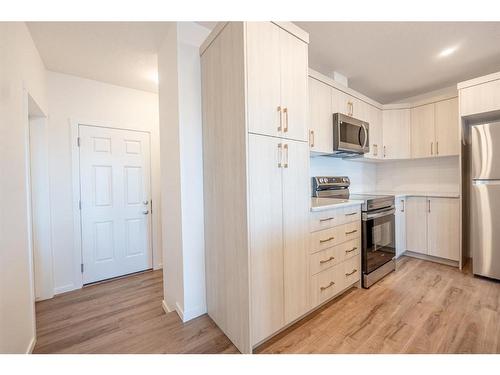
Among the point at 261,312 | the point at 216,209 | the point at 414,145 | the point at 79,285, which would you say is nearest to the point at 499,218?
the point at 414,145

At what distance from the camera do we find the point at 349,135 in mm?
2621

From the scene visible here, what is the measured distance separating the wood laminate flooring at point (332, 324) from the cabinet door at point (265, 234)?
0.24 metres

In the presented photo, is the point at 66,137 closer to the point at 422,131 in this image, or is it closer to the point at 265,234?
the point at 265,234

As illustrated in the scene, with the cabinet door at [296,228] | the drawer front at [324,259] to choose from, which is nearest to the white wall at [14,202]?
the cabinet door at [296,228]

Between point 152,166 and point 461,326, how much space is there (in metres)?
3.65

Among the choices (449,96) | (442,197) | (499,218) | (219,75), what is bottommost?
(499,218)

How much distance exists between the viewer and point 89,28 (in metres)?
1.85

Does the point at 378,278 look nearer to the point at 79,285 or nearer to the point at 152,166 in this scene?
the point at 152,166

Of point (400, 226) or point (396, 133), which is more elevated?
point (396, 133)

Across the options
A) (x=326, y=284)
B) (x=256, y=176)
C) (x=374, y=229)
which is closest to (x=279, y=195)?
(x=256, y=176)

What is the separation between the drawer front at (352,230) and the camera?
84.7 inches

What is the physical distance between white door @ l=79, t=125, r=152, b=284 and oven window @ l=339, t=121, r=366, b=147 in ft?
8.48

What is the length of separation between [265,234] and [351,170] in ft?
8.37

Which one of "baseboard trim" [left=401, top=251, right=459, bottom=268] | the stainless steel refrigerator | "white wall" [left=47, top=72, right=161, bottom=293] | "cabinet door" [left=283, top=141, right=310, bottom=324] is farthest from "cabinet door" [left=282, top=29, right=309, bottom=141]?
"baseboard trim" [left=401, top=251, right=459, bottom=268]
